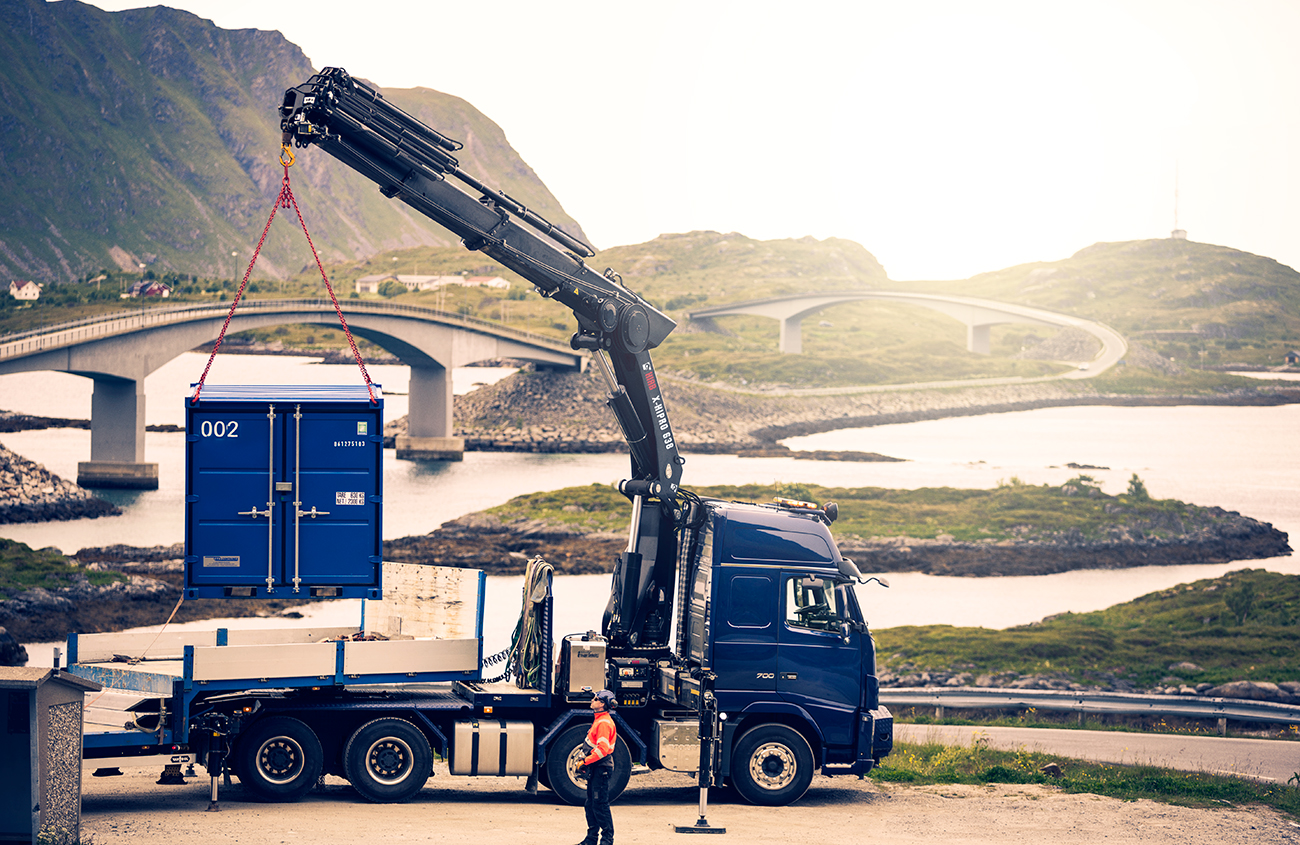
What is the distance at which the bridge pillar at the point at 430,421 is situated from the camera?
10172 centimetres

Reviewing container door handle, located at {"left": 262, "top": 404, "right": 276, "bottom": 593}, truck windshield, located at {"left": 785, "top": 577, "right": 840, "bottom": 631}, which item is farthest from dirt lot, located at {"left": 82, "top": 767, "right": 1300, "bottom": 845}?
container door handle, located at {"left": 262, "top": 404, "right": 276, "bottom": 593}

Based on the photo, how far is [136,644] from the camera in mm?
14703

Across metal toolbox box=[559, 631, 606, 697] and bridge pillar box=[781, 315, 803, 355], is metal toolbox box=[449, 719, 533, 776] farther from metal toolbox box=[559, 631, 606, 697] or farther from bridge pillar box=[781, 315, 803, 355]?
bridge pillar box=[781, 315, 803, 355]

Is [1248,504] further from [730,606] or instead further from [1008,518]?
[730,606]

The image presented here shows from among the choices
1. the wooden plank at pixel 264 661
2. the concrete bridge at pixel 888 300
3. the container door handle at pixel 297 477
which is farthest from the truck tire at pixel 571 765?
the concrete bridge at pixel 888 300

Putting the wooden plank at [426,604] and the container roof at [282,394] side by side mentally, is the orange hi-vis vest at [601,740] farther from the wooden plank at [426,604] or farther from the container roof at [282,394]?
the container roof at [282,394]

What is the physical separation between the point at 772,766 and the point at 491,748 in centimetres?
376

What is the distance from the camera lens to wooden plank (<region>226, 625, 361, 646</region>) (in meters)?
15.6

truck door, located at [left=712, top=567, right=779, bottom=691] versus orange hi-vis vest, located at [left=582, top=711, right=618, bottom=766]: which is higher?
truck door, located at [left=712, top=567, right=779, bottom=691]

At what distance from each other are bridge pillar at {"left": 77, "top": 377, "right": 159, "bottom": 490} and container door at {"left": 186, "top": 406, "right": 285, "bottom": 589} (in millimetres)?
66372

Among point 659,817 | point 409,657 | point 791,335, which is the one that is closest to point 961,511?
point 659,817

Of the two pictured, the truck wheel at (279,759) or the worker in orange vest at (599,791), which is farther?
the truck wheel at (279,759)

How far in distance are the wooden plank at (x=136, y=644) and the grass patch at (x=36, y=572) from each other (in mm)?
27293

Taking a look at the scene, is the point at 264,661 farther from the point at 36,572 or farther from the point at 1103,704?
the point at 36,572
